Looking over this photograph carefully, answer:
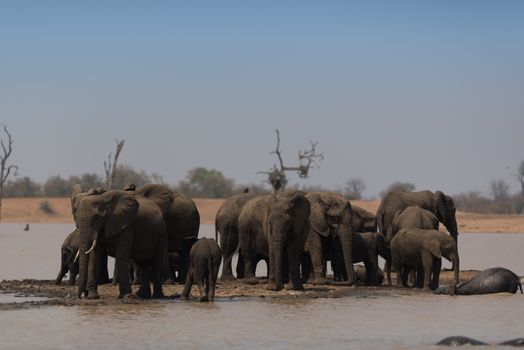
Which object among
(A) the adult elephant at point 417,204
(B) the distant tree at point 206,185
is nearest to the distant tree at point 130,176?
(B) the distant tree at point 206,185

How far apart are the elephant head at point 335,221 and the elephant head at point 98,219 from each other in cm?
594

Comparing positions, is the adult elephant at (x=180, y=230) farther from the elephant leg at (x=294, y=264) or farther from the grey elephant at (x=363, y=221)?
the grey elephant at (x=363, y=221)

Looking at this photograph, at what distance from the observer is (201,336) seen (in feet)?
53.7

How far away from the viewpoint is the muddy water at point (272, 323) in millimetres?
15875

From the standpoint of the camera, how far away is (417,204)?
31.7 m

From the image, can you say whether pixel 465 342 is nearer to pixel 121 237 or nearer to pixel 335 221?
pixel 121 237

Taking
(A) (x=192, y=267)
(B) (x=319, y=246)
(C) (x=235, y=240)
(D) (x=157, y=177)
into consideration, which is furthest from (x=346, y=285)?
(D) (x=157, y=177)

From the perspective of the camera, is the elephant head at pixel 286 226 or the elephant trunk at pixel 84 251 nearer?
the elephant trunk at pixel 84 251

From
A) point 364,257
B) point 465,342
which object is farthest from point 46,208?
point 465,342

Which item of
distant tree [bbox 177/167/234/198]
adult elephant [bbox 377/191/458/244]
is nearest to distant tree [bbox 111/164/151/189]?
distant tree [bbox 177/167/234/198]

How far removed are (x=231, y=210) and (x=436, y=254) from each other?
5.69 meters

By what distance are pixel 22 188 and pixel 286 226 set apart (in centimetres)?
11581

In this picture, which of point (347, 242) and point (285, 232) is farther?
point (347, 242)

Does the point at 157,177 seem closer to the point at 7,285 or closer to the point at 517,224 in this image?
the point at 517,224
